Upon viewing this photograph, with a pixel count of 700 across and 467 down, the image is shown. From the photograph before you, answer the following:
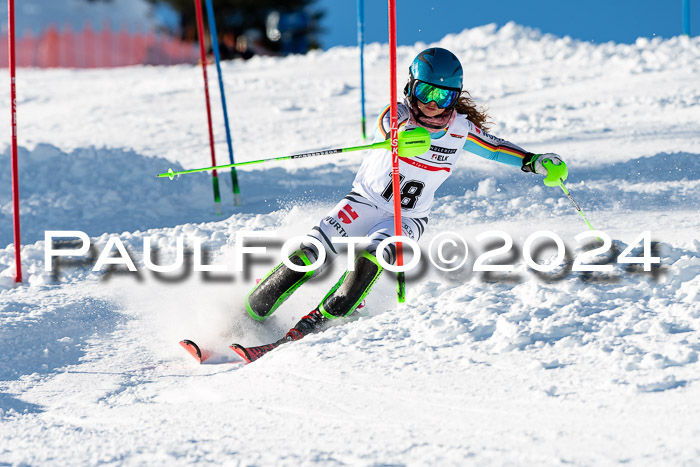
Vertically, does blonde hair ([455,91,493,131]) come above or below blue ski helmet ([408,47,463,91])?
below

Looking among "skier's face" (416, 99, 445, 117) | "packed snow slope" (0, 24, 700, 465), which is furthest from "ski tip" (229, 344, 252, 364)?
"skier's face" (416, 99, 445, 117)

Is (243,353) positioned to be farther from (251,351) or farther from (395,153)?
(395,153)

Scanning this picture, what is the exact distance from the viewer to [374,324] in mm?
3293

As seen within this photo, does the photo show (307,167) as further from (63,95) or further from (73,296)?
(63,95)

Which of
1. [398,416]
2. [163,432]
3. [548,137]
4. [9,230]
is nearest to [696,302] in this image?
[398,416]

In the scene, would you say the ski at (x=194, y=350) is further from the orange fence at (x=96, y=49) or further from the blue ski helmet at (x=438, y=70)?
the orange fence at (x=96, y=49)

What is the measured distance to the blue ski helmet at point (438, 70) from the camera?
3.50 metres

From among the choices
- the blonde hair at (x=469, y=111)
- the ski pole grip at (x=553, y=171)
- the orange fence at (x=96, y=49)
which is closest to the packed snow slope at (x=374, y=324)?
the ski pole grip at (x=553, y=171)

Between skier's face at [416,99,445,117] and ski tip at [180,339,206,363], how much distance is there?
144cm

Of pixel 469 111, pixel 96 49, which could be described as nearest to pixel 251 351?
pixel 469 111

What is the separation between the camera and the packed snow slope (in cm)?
244

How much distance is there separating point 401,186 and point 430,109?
0.40m

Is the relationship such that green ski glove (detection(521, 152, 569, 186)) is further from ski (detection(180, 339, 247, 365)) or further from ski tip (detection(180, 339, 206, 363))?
ski tip (detection(180, 339, 206, 363))

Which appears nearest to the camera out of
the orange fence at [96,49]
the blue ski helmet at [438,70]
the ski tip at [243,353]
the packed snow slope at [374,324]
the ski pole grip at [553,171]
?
the packed snow slope at [374,324]
